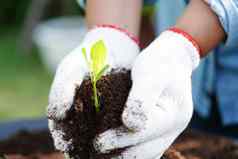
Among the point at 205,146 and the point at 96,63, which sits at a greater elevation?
the point at 96,63

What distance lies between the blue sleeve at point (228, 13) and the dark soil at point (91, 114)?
208mm

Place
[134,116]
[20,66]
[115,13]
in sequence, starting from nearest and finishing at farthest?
[134,116] < [115,13] < [20,66]

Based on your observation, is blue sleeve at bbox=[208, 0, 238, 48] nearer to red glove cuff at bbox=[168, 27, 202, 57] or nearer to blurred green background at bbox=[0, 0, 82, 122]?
red glove cuff at bbox=[168, 27, 202, 57]

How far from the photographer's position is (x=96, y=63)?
88cm

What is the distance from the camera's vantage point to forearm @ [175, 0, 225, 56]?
96 cm

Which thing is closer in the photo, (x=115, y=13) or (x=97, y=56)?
(x=97, y=56)

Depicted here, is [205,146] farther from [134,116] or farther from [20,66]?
[20,66]

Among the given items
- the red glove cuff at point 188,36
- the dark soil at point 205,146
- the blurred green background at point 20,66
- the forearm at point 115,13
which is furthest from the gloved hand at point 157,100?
the blurred green background at point 20,66

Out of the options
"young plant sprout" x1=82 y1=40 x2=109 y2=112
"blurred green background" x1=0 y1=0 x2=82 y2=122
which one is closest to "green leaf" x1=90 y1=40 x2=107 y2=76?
"young plant sprout" x1=82 y1=40 x2=109 y2=112

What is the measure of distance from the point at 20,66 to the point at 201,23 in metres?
2.76

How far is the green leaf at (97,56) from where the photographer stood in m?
0.87

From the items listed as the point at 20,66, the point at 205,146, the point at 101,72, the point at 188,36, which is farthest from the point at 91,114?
the point at 20,66

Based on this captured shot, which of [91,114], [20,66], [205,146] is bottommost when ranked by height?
[20,66]

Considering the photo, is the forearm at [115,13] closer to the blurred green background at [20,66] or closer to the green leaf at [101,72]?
the green leaf at [101,72]
